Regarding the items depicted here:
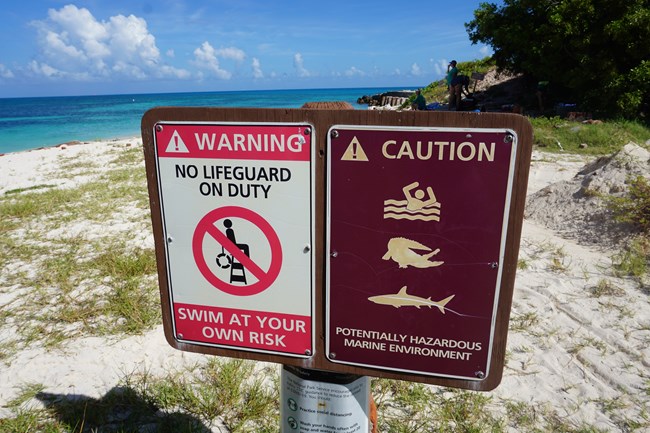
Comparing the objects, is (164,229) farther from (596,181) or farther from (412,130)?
(596,181)

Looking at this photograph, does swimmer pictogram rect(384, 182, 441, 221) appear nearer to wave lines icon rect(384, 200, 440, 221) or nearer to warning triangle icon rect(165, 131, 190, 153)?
wave lines icon rect(384, 200, 440, 221)

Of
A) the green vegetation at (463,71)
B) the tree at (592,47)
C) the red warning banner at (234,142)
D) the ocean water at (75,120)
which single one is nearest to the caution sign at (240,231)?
the red warning banner at (234,142)

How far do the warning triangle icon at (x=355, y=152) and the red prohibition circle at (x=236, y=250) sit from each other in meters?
0.31

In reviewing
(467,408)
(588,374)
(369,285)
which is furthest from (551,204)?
(369,285)

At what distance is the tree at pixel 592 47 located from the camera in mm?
12297

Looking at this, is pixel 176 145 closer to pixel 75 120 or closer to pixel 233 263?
pixel 233 263

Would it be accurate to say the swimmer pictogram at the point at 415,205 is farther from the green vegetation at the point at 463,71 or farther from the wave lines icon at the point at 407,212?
the green vegetation at the point at 463,71

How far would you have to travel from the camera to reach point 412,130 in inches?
42.2

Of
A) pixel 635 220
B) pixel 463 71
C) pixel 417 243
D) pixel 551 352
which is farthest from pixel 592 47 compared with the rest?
pixel 463 71

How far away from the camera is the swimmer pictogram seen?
1.09 meters

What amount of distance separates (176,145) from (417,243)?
75 centimetres

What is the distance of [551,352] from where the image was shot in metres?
3.03

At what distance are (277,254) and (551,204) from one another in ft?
19.4

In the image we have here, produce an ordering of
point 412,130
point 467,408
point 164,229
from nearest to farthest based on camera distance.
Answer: point 412,130 < point 164,229 < point 467,408
